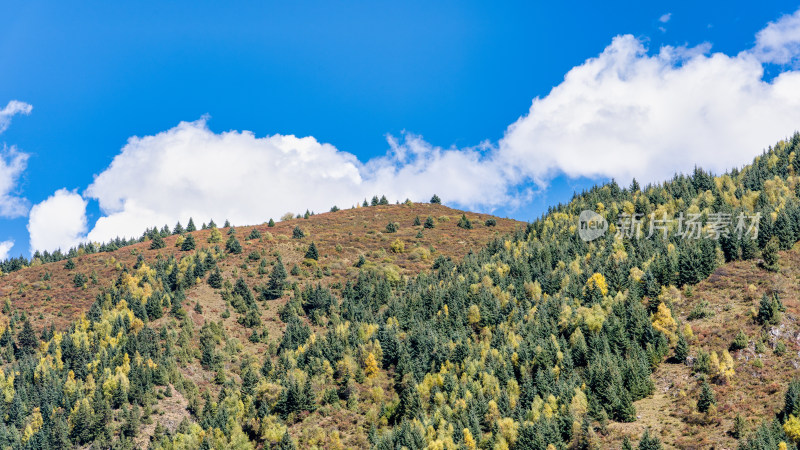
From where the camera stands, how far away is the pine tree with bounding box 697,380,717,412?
8481cm

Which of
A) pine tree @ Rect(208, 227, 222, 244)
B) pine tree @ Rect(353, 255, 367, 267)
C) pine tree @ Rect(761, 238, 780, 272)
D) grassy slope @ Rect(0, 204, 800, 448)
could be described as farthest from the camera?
pine tree @ Rect(208, 227, 222, 244)

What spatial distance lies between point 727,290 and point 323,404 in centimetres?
6706

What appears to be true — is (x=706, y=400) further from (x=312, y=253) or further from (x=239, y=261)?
(x=239, y=261)

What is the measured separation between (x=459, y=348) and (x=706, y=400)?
40.5 meters

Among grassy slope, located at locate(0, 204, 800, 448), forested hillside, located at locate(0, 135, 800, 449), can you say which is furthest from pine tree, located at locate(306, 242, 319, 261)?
forested hillside, located at locate(0, 135, 800, 449)

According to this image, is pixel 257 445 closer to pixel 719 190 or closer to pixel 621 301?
pixel 621 301

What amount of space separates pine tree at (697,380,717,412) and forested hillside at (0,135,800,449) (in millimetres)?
167

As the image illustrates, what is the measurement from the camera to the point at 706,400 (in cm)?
8506

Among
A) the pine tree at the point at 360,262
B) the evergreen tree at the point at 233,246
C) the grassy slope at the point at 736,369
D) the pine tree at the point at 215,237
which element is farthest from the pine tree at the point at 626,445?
the pine tree at the point at 215,237

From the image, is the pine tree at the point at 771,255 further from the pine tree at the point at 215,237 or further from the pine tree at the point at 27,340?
the pine tree at the point at 27,340

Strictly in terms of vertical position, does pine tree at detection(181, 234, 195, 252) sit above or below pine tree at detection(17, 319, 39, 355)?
above

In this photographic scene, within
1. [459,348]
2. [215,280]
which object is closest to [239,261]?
[215,280]

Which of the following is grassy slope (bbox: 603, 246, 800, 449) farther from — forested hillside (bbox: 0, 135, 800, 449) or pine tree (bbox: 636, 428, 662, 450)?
pine tree (bbox: 636, 428, 662, 450)

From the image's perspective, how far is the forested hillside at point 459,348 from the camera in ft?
299
